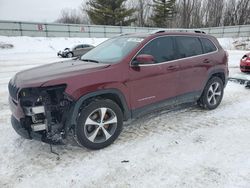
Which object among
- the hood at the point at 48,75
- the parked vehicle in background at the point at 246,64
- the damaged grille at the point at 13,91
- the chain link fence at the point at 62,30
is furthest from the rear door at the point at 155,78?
the chain link fence at the point at 62,30

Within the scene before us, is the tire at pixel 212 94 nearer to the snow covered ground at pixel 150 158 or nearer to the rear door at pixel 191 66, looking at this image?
the rear door at pixel 191 66

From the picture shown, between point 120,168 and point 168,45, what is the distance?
2520 mm

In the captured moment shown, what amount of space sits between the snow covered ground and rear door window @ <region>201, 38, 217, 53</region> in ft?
4.94

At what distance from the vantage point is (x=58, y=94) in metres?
3.35

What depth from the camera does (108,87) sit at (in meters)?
3.60

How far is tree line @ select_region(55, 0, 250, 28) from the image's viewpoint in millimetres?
39062

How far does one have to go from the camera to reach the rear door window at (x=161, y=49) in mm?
4223

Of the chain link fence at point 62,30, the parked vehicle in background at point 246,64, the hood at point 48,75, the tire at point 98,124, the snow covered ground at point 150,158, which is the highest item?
the chain link fence at point 62,30

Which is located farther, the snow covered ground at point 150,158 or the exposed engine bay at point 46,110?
the exposed engine bay at point 46,110

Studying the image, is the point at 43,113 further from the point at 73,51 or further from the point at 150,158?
the point at 73,51

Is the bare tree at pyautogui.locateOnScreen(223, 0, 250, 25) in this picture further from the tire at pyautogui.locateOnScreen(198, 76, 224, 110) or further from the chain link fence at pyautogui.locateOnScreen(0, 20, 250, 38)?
the tire at pyautogui.locateOnScreen(198, 76, 224, 110)

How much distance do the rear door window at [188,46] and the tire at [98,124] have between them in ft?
6.23

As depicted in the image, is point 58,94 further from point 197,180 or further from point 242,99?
point 242,99

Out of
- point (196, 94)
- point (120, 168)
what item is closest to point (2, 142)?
point (120, 168)
